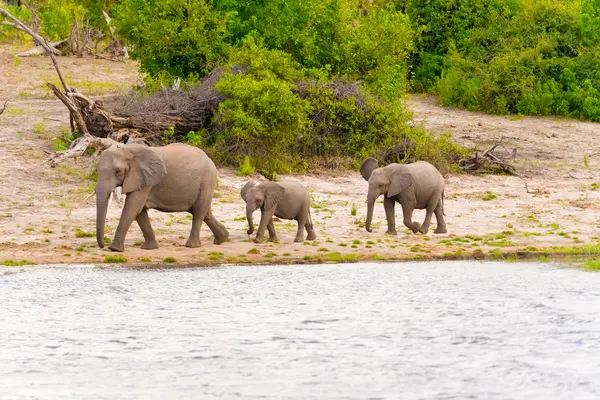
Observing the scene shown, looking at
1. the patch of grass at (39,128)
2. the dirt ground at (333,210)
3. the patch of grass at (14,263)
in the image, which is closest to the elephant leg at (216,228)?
the dirt ground at (333,210)

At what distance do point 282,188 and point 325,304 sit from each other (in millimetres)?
4154

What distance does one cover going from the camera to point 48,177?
22547 millimetres

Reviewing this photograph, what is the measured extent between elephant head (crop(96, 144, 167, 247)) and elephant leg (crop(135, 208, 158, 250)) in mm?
596

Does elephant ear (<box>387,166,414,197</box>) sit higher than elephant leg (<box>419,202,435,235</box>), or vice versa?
elephant ear (<box>387,166,414,197</box>)

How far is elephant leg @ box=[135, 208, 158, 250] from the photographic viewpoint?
17.5 meters

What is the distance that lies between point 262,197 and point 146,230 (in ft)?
6.60

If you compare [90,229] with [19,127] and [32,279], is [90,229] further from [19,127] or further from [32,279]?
[19,127]

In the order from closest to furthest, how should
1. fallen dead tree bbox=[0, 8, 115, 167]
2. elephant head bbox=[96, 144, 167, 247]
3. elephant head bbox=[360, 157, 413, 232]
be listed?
1. elephant head bbox=[96, 144, 167, 247]
2. elephant head bbox=[360, 157, 413, 232]
3. fallen dead tree bbox=[0, 8, 115, 167]

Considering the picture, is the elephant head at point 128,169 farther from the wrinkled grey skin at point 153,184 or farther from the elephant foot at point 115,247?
the elephant foot at point 115,247

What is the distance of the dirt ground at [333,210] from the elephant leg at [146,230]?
185mm

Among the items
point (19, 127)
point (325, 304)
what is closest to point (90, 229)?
point (325, 304)

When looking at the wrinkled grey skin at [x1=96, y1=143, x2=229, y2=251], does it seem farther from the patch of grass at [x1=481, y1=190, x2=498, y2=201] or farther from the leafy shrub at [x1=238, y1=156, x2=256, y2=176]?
the patch of grass at [x1=481, y1=190, x2=498, y2=201]

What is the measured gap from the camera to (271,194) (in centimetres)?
1844

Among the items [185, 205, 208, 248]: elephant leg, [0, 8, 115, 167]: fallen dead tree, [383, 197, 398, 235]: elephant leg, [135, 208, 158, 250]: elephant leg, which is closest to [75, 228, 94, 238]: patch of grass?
[135, 208, 158, 250]: elephant leg
